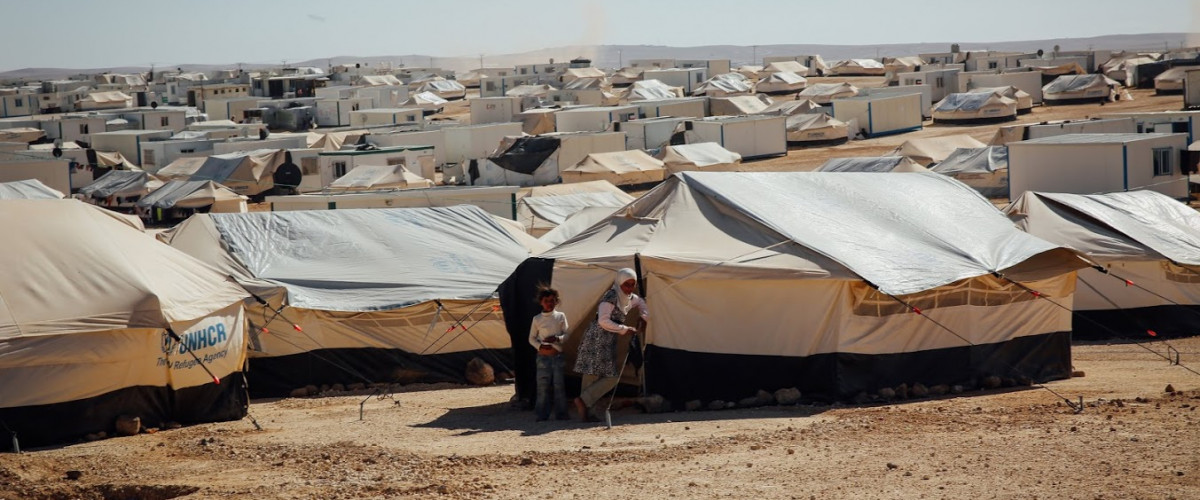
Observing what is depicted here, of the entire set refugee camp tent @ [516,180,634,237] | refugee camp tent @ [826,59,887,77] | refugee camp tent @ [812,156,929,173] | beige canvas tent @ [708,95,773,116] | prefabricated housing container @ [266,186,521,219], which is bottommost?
refugee camp tent @ [516,180,634,237]

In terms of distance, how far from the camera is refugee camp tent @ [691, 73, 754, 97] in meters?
77.2

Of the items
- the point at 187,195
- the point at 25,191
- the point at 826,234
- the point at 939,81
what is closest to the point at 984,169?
the point at 25,191

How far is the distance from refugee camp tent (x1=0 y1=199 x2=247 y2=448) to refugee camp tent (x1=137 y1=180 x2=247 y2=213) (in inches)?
1154

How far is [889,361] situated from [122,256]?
6858 millimetres

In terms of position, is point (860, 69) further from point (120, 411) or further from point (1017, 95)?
point (120, 411)

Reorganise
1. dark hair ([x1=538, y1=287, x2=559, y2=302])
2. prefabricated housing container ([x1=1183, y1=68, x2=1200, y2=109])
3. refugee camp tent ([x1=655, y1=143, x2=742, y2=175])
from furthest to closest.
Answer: prefabricated housing container ([x1=1183, y1=68, x2=1200, y2=109]) < refugee camp tent ([x1=655, y1=143, x2=742, y2=175]) < dark hair ([x1=538, y1=287, x2=559, y2=302])

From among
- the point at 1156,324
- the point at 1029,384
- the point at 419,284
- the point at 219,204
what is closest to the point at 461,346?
the point at 419,284

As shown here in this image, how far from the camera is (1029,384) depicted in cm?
1291

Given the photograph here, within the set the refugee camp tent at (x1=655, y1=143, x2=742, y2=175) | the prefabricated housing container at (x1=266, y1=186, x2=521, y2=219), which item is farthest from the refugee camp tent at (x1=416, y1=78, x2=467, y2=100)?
the prefabricated housing container at (x1=266, y1=186, x2=521, y2=219)

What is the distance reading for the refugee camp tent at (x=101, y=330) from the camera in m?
11.4

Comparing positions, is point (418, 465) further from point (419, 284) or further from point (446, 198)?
point (446, 198)

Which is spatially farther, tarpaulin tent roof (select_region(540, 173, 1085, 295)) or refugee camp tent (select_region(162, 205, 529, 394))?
refugee camp tent (select_region(162, 205, 529, 394))

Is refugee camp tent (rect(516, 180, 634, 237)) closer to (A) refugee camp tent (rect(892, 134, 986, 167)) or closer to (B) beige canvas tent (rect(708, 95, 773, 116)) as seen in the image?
(A) refugee camp tent (rect(892, 134, 986, 167))

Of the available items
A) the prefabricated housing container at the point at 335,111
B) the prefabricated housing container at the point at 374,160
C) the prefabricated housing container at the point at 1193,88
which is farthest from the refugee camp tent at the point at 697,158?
the prefabricated housing container at the point at 335,111
